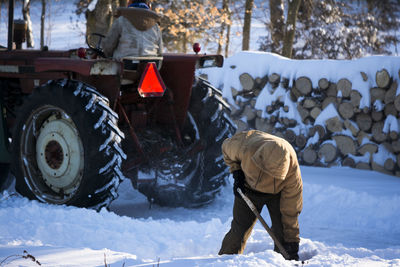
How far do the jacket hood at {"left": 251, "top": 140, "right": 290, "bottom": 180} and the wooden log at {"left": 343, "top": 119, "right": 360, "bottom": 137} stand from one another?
400cm

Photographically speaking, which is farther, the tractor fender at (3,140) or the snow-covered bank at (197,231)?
the tractor fender at (3,140)

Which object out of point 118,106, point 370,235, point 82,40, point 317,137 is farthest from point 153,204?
point 82,40

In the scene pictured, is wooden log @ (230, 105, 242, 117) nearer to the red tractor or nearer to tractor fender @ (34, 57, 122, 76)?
the red tractor

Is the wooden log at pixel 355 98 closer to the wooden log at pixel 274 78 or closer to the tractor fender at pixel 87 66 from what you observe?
the wooden log at pixel 274 78

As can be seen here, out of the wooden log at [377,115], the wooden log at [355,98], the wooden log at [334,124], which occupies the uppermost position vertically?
the wooden log at [355,98]

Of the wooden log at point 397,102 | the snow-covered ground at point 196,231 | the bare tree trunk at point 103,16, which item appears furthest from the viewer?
the bare tree trunk at point 103,16

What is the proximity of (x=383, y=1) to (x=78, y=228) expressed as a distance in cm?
1598

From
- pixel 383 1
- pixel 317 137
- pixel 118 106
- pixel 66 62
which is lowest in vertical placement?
pixel 317 137

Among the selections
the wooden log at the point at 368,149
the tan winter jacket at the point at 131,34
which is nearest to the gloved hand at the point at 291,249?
the tan winter jacket at the point at 131,34

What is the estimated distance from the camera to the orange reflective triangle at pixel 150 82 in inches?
188

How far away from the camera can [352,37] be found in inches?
562

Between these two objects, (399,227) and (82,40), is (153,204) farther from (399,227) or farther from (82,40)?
(82,40)

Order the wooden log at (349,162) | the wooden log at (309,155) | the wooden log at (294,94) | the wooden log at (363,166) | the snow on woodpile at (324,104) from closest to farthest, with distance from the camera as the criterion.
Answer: the snow on woodpile at (324,104), the wooden log at (363,166), the wooden log at (349,162), the wooden log at (309,155), the wooden log at (294,94)

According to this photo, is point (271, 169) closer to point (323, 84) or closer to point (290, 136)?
point (323, 84)
